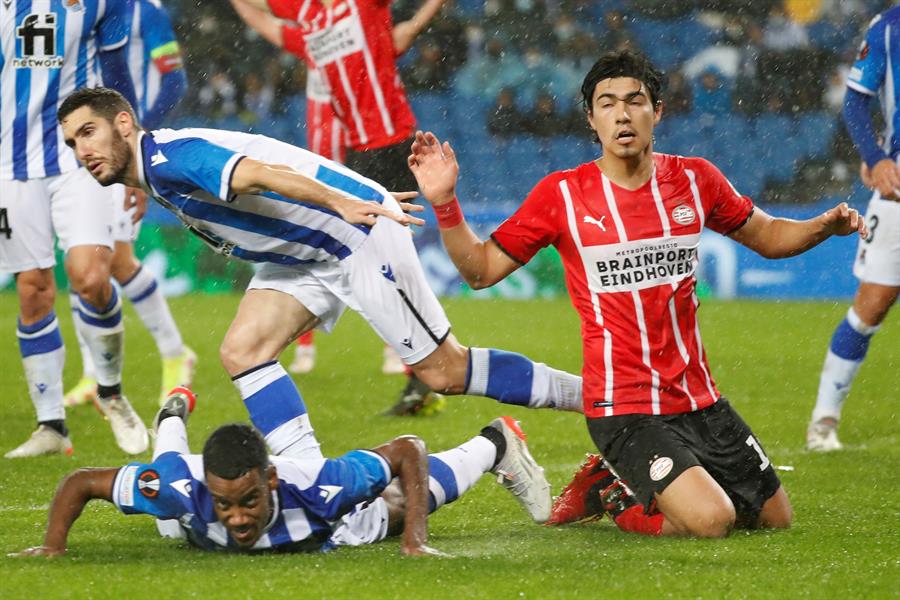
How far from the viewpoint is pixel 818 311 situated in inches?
511

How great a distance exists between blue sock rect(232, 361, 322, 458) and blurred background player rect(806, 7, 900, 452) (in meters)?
2.84

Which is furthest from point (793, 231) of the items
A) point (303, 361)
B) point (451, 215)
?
point (303, 361)

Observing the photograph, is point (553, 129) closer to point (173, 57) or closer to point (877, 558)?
point (173, 57)

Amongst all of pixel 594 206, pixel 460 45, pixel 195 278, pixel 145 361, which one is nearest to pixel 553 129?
pixel 460 45

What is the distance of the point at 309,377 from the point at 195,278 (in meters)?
6.14

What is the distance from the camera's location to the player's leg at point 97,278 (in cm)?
650

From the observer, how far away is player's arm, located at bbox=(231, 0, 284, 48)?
27.0 ft

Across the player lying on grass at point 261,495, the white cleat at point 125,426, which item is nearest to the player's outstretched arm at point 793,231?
the player lying on grass at point 261,495

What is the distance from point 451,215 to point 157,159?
970mm

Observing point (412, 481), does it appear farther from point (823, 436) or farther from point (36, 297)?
point (823, 436)

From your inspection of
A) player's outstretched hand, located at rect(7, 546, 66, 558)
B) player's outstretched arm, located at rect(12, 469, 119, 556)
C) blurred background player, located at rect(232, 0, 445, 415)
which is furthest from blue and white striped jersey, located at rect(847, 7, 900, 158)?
player's outstretched hand, located at rect(7, 546, 66, 558)

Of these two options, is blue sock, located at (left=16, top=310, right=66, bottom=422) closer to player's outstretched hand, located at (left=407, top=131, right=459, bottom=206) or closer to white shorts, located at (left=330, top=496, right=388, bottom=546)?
white shorts, located at (left=330, top=496, right=388, bottom=546)

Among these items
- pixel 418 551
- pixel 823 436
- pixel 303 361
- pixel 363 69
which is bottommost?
pixel 303 361

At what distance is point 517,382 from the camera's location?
5.32m
